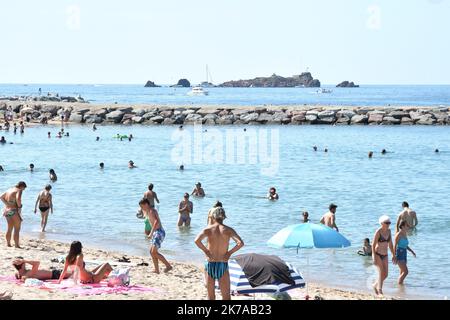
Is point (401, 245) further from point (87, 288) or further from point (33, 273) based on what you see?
point (33, 273)

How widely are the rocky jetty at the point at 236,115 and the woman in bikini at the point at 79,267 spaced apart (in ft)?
177

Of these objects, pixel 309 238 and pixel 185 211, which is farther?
pixel 185 211

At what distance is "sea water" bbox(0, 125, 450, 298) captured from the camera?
18406 millimetres

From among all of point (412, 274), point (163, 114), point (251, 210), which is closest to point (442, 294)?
point (412, 274)

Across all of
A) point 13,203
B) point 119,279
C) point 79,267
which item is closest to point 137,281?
point 119,279

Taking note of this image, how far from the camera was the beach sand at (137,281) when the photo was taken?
1159 cm

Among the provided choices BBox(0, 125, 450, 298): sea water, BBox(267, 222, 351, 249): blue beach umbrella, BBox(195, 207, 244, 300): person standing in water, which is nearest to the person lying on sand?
BBox(195, 207, 244, 300): person standing in water

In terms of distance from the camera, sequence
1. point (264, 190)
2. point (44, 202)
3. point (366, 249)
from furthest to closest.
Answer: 1. point (264, 190)
2. point (44, 202)
3. point (366, 249)

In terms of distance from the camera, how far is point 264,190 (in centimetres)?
3120

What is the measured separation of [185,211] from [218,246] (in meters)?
11.5

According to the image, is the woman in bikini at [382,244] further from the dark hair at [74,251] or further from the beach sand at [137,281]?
the dark hair at [74,251]

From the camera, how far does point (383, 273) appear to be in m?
13.6
